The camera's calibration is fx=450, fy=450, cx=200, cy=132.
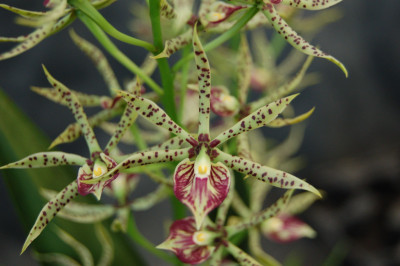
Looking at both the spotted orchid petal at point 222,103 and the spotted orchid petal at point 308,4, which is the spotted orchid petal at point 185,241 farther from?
the spotted orchid petal at point 308,4

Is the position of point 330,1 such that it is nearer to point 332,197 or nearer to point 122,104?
point 122,104

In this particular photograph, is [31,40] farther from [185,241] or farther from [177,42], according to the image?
[185,241]

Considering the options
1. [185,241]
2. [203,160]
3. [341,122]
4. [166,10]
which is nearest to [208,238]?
[185,241]

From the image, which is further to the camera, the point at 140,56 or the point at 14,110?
the point at 140,56

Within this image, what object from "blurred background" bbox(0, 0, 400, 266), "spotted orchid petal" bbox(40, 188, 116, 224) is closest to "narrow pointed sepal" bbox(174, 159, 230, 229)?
"spotted orchid petal" bbox(40, 188, 116, 224)

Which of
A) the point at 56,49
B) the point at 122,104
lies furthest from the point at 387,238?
the point at 56,49

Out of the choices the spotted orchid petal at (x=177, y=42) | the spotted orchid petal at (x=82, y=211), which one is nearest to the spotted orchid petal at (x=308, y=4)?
the spotted orchid petal at (x=177, y=42)
